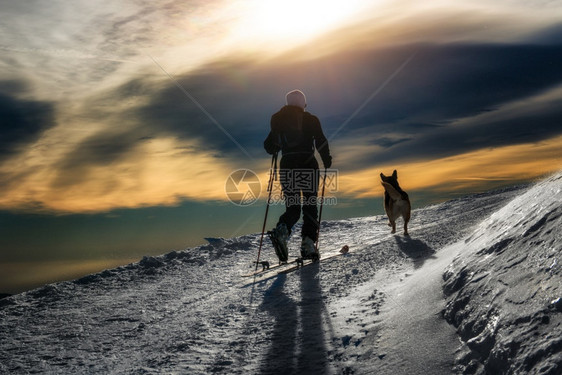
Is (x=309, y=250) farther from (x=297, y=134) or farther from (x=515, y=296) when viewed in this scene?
(x=515, y=296)

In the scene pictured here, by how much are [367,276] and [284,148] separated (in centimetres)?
329

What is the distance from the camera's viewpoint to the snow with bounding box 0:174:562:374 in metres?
2.61

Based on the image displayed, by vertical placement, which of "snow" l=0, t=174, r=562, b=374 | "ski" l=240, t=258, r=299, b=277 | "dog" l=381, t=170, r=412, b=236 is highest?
A: "dog" l=381, t=170, r=412, b=236

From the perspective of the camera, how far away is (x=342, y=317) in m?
3.95

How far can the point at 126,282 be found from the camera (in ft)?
23.7

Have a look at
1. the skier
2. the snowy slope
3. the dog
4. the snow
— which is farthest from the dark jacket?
the snowy slope

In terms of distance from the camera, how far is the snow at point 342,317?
2613mm

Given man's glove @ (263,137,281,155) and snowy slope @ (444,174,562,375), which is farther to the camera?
man's glove @ (263,137,281,155)

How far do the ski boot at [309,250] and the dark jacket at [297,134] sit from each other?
144 cm

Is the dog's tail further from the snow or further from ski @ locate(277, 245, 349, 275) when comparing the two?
the snow

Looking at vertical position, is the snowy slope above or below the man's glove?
below

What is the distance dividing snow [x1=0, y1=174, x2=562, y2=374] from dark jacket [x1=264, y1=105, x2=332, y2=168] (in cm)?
213

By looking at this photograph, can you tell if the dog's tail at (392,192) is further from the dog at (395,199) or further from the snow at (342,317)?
the snow at (342,317)

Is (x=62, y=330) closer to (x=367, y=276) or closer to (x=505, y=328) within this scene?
(x=367, y=276)
